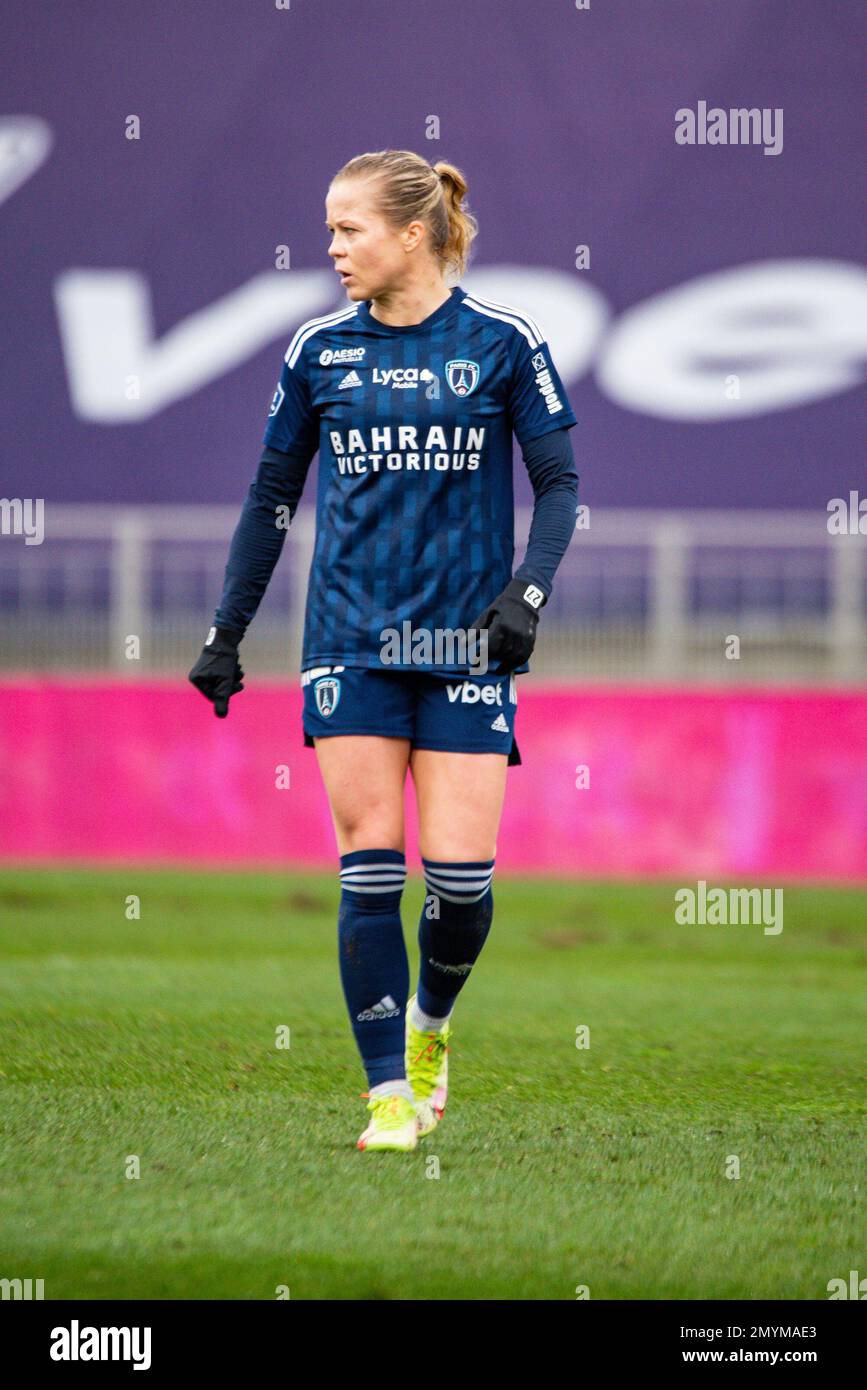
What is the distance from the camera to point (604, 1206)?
12.3 ft

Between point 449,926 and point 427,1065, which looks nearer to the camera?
point 449,926

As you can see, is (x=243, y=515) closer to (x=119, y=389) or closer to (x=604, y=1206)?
(x=604, y=1206)

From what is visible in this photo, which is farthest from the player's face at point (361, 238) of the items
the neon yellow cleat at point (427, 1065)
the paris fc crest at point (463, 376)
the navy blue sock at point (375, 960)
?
the neon yellow cleat at point (427, 1065)

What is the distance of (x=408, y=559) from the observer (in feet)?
14.3

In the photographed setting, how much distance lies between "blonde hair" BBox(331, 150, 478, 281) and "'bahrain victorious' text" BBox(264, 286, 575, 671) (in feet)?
0.54

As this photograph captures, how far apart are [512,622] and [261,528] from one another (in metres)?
0.80

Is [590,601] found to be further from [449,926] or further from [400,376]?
[400,376]

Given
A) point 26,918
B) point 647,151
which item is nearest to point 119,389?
point 647,151

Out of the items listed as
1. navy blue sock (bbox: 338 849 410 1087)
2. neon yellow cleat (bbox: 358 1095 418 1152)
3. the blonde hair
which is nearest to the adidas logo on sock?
navy blue sock (bbox: 338 849 410 1087)

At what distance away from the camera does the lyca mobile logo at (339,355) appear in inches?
175

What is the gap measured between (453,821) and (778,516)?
38.4 feet

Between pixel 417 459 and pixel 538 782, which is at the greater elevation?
pixel 538 782

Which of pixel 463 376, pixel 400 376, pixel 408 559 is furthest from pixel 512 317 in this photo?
pixel 408 559

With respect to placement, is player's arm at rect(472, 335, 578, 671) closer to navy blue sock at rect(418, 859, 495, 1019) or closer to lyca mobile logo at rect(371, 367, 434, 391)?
lyca mobile logo at rect(371, 367, 434, 391)
